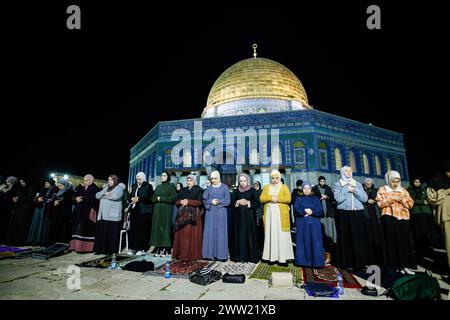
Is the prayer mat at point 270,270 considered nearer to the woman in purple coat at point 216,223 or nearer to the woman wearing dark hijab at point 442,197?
the woman in purple coat at point 216,223

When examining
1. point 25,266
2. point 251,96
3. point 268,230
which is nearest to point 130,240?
point 25,266

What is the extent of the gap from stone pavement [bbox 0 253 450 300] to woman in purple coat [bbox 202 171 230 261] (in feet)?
4.43

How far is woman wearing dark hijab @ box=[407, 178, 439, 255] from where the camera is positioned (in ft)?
21.4

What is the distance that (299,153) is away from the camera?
1777cm

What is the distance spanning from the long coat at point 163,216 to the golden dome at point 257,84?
61.7 ft

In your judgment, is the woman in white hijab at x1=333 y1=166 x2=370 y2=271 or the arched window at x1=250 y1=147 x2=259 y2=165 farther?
the arched window at x1=250 y1=147 x2=259 y2=165

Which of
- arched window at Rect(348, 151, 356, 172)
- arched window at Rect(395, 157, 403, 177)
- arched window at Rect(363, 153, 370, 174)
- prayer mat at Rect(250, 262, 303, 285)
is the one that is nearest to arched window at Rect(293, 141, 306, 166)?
arched window at Rect(348, 151, 356, 172)

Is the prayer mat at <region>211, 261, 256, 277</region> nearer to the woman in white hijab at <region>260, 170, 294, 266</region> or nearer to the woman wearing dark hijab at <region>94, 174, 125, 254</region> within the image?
the woman in white hijab at <region>260, 170, 294, 266</region>

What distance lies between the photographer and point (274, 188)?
4789 mm

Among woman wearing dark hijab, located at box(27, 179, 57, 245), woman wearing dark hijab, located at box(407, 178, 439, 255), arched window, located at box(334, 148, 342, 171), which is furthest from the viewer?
arched window, located at box(334, 148, 342, 171)

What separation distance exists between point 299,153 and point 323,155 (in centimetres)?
190
